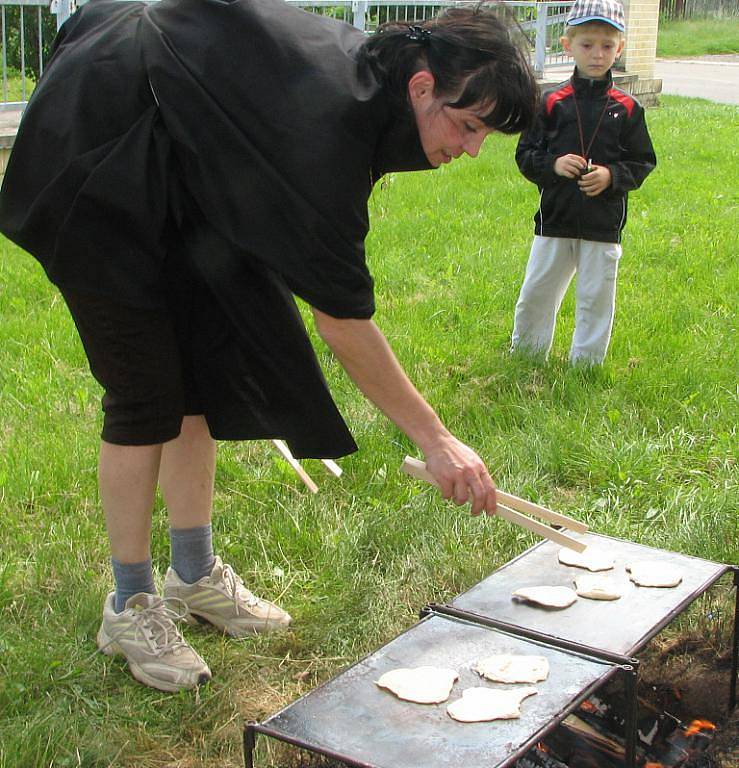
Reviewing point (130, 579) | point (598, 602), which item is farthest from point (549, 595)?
point (130, 579)

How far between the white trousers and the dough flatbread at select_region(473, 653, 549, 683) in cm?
276

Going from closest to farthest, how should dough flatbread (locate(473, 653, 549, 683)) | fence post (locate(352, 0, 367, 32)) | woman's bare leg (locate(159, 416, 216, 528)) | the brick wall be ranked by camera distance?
1. dough flatbread (locate(473, 653, 549, 683))
2. woman's bare leg (locate(159, 416, 216, 528))
3. fence post (locate(352, 0, 367, 32))
4. the brick wall

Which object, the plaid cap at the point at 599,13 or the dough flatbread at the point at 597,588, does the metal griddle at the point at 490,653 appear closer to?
the dough flatbread at the point at 597,588

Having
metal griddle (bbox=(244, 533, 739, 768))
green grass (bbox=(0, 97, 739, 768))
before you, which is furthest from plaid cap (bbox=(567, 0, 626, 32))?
metal griddle (bbox=(244, 533, 739, 768))

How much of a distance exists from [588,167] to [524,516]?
2.43 m

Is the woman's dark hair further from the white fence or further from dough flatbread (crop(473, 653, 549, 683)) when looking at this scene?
the white fence

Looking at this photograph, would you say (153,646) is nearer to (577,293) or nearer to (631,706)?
(631,706)

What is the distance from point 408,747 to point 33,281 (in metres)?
4.68

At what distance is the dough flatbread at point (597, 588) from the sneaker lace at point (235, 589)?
94 centimetres

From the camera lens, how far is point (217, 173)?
7.28ft

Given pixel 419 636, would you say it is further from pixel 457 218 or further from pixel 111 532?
pixel 457 218

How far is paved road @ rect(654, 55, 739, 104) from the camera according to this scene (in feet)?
56.4

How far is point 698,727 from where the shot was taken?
104 inches

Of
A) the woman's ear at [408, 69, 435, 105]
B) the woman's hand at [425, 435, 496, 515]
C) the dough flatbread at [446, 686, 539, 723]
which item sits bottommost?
Result: the dough flatbread at [446, 686, 539, 723]
